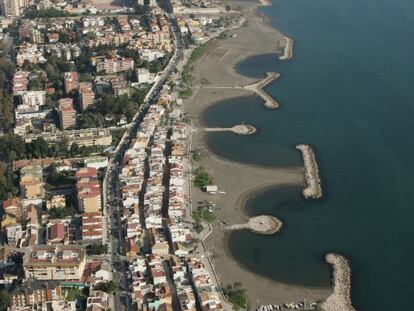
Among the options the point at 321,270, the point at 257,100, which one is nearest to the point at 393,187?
the point at 321,270

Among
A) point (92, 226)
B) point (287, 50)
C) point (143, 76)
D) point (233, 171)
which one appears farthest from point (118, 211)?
point (287, 50)

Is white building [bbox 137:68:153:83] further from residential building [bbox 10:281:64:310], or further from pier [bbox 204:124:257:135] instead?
residential building [bbox 10:281:64:310]

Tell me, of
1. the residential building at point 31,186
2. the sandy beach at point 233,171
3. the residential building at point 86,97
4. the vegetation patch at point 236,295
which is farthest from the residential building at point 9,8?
the vegetation patch at point 236,295

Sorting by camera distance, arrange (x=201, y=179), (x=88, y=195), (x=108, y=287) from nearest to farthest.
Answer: (x=108, y=287), (x=88, y=195), (x=201, y=179)

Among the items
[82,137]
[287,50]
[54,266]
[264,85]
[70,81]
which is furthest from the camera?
[287,50]

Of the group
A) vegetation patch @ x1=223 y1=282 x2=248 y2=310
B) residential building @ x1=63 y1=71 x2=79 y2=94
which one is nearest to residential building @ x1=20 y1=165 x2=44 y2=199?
vegetation patch @ x1=223 y1=282 x2=248 y2=310

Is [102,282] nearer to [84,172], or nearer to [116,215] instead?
[116,215]

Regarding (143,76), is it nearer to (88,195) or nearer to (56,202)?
(56,202)
